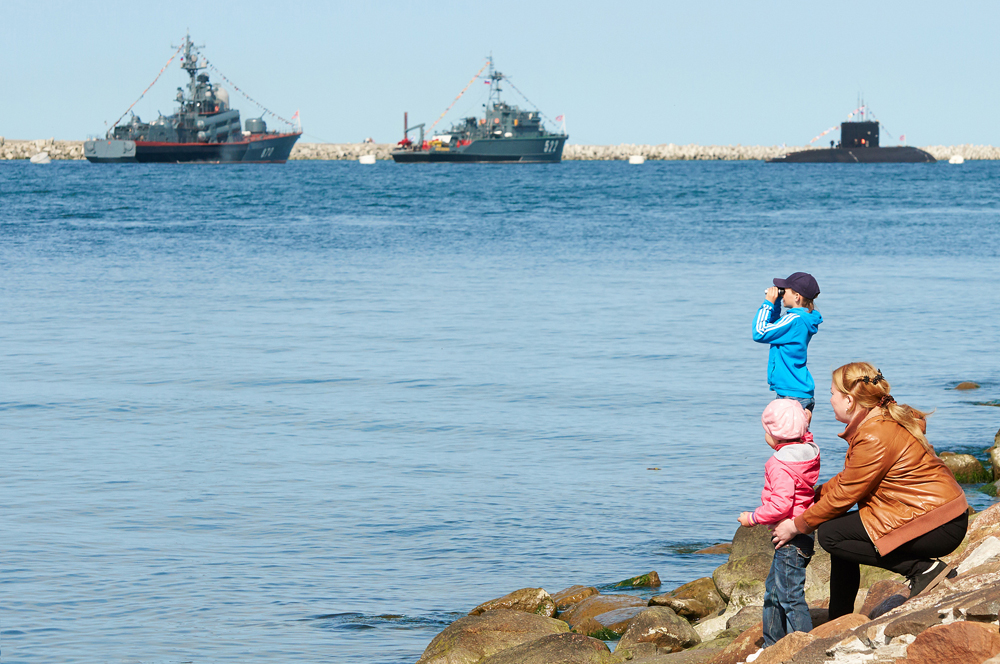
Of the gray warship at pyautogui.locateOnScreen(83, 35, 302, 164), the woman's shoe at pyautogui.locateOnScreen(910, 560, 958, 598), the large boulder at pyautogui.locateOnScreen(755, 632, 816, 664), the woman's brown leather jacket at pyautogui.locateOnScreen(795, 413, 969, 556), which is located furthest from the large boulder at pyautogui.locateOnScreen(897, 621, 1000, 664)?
the gray warship at pyautogui.locateOnScreen(83, 35, 302, 164)

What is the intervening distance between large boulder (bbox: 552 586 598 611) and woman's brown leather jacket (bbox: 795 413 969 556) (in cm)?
274

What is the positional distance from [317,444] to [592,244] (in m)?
26.6

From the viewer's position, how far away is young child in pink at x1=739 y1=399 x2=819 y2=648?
5.21 meters

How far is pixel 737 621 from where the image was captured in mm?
6688

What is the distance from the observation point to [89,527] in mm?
9031

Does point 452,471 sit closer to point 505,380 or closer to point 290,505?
point 290,505

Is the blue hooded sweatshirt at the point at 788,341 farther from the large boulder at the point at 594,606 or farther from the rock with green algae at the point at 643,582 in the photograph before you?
the large boulder at the point at 594,606

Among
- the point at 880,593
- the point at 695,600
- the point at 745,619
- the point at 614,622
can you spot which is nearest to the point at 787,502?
the point at 880,593

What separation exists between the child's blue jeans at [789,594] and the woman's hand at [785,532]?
76 mm

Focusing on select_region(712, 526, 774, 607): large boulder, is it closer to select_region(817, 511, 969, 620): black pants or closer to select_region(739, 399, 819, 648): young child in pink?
select_region(739, 399, 819, 648): young child in pink

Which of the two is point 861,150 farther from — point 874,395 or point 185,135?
point 874,395

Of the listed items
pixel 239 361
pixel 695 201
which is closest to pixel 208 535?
pixel 239 361

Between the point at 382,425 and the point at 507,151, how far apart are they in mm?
121302

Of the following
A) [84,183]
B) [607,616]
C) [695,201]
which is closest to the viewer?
[607,616]
